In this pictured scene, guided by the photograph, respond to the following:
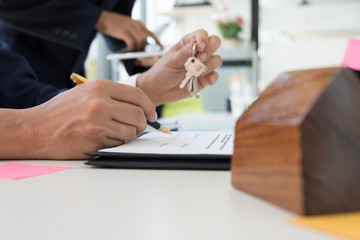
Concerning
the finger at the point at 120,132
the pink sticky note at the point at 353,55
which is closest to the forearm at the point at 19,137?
the finger at the point at 120,132

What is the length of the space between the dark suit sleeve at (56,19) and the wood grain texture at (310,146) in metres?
0.97

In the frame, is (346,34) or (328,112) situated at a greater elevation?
(328,112)

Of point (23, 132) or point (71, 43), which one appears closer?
point (23, 132)

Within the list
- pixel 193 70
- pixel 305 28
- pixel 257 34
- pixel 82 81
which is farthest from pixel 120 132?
pixel 305 28

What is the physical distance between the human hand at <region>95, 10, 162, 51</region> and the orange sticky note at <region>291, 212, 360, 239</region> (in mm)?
1046

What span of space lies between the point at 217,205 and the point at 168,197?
54 millimetres

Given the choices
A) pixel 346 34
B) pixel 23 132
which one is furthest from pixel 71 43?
pixel 346 34

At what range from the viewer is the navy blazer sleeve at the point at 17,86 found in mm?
982

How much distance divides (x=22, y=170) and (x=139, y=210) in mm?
272

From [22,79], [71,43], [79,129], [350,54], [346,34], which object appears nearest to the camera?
[79,129]

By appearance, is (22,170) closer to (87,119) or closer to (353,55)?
(87,119)

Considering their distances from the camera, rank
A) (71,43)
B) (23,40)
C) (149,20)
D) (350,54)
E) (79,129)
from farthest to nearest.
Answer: (149,20) → (23,40) → (71,43) → (350,54) → (79,129)

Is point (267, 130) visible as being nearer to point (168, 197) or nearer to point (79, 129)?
point (168, 197)

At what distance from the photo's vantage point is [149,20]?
3941 millimetres
